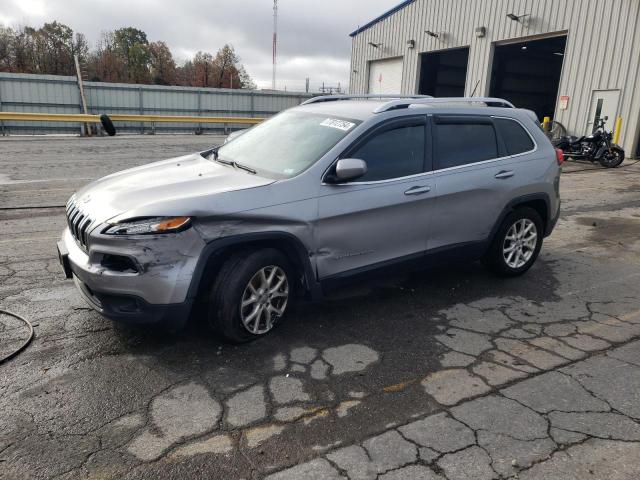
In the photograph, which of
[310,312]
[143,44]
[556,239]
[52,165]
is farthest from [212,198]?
[143,44]

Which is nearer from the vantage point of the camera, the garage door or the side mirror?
the side mirror

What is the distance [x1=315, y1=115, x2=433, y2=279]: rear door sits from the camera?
12.7ft

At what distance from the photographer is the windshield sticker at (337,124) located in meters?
4.15

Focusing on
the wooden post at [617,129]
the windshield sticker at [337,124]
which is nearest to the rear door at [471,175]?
the windshield sticker at [337,124]

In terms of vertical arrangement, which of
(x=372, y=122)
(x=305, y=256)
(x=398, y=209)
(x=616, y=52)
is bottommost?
(x=305, y=256)

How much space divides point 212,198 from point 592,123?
1772 centimetres

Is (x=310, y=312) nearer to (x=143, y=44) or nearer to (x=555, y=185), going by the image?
(x=555, y=185)

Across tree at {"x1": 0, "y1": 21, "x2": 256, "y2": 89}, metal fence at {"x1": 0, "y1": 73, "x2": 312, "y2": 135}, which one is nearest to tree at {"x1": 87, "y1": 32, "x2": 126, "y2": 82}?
tree at {"x1": 0, "y1": 21, "x2": 256, "y2": 89}

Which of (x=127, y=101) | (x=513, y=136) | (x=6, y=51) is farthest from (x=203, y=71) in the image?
(x=513, y=136)

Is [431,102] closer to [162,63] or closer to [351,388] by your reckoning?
[351,388]

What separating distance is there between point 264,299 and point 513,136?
3.08 m

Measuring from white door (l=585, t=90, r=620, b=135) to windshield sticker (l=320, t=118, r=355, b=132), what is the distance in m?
15.8

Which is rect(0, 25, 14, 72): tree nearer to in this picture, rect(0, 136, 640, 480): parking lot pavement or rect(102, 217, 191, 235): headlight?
rect(0, 136, 640, 480): parking lot pavement

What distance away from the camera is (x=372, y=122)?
4137 millimetres
